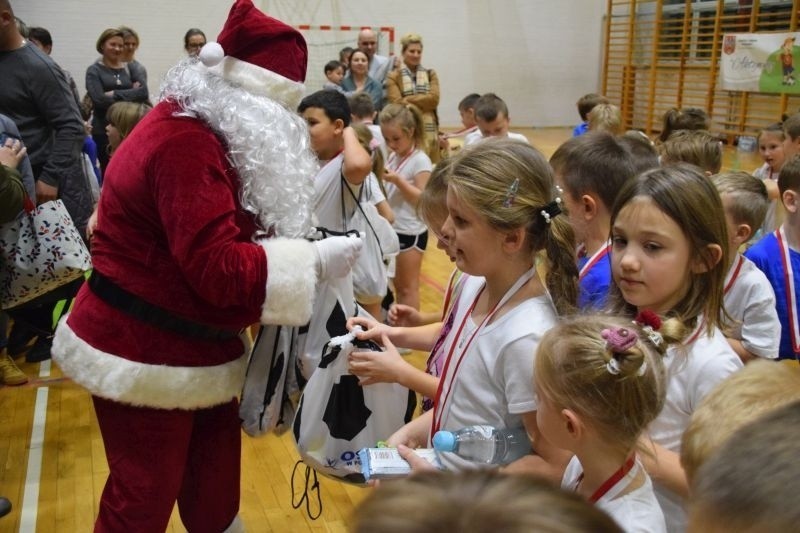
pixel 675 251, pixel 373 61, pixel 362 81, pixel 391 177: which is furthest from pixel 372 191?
pixel 373 61

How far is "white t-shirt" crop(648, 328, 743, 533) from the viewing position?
157 centimetres

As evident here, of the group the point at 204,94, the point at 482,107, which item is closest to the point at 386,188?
the point at 482,107

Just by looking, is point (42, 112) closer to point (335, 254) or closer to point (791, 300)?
point (335, 254)

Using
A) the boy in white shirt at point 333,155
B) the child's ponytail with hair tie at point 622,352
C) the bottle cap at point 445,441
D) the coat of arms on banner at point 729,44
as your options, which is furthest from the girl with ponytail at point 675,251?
the coat of arms on banner at point 729,44

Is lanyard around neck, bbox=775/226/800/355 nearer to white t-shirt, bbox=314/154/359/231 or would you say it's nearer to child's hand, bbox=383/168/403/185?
white t-shirt, bbox=314/154/359/231

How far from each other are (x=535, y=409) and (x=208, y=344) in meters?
0.99

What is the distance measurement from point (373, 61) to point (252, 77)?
708 centimetres

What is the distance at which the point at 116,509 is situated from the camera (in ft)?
6.70

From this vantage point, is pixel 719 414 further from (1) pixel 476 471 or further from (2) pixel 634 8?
(2) pixel 634 8

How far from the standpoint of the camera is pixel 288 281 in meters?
1.99

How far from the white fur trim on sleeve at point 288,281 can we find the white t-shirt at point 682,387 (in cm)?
97

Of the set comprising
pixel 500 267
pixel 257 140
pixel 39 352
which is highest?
pixel 257 140

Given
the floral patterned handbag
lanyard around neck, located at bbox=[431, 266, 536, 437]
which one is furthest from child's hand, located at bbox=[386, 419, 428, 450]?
the floral patterned handbag

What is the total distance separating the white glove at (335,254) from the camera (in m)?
2.11
